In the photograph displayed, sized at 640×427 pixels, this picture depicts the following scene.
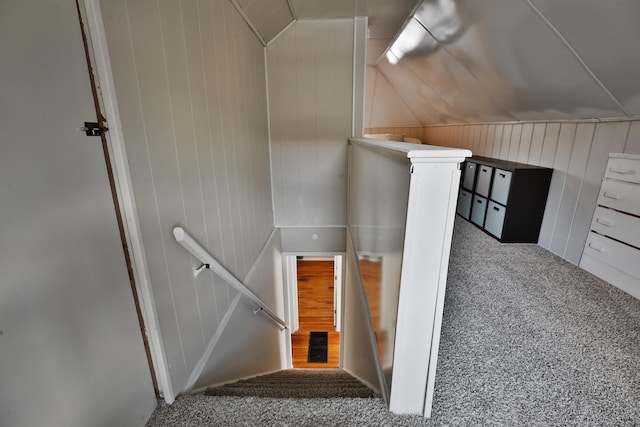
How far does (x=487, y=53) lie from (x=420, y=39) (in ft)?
3.40

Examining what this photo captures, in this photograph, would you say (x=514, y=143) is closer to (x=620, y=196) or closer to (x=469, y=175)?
(x=469, y=175)

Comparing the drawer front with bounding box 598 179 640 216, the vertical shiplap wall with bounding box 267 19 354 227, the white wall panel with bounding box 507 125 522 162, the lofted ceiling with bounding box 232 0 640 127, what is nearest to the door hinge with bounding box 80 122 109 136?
the lofted ceiling with bounding box 232 0 640 127

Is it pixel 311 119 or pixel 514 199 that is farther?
pixel 311 119

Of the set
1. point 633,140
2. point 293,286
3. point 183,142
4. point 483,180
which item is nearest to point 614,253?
point 633,140

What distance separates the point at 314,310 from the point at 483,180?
379 centimetres

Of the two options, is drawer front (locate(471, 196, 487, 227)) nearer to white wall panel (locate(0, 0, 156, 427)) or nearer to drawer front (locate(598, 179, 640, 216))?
drawer front (locate(598, 179, 640, 216))

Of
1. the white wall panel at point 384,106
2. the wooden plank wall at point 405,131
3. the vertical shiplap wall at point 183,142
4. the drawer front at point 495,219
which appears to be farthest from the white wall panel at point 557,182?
the wooden plank wall at point 405,131

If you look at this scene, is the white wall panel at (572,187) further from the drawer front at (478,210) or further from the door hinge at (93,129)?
the door hinge at (93,129)

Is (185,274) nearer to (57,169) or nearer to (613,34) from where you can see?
(57,169)

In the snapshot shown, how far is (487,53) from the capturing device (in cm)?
252

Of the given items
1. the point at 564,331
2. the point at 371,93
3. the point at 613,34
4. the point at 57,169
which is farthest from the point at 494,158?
the point at 57,169

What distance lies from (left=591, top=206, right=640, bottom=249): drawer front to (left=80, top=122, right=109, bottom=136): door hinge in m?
2.92

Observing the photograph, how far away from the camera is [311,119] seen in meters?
3.50

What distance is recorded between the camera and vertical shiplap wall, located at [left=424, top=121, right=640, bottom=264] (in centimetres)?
212
